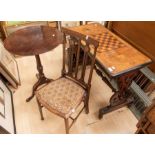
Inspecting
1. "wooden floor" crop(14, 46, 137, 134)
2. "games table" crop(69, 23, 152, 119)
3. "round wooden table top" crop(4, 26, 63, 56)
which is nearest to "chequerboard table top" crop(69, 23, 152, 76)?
"games table" crop(69, 23, 152, 119)

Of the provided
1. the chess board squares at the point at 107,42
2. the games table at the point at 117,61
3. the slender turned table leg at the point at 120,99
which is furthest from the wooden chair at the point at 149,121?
the chess board squares at the point at 107,42

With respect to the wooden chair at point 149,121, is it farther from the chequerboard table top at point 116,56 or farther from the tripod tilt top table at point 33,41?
the tripod tilt top table at point 33,41

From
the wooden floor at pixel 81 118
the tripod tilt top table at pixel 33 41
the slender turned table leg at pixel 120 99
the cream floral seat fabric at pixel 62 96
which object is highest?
the tripod tilt top table at pixel 33 41

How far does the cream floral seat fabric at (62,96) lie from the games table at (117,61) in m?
0.32

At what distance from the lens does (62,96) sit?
1488mm

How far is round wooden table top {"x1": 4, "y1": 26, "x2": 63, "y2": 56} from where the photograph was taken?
1513mm

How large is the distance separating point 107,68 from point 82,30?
29.0 inches

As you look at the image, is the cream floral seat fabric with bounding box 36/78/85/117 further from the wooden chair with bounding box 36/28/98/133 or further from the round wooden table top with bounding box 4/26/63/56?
the round wooden table top with bounding box 4/26/63/56

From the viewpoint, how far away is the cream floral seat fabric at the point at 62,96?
4.64ft

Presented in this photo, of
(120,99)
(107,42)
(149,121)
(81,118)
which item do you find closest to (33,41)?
(107,42)
